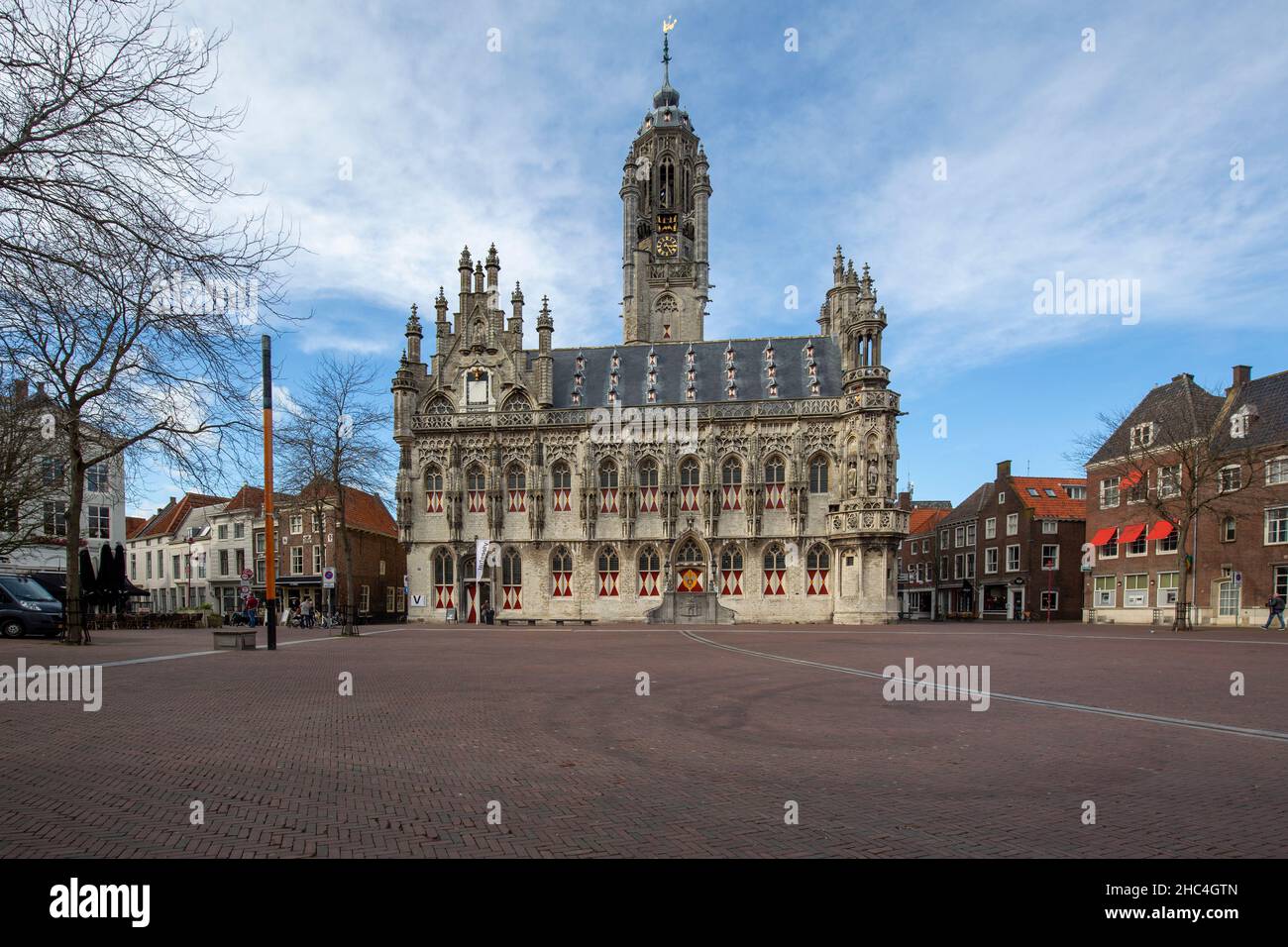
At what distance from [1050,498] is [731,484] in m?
30.8

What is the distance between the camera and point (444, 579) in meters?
42.0

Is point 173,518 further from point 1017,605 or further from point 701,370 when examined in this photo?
point 1017,605

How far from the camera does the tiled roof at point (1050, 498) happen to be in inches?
2122

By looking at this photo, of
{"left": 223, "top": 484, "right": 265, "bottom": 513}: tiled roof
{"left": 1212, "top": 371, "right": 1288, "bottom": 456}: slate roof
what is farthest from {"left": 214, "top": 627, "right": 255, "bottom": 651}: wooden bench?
{"left": 1212, "top": 371, "right": 1288, "bottom": 456}: slate roof

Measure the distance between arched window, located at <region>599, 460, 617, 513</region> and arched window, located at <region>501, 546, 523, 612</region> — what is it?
5.83 metres

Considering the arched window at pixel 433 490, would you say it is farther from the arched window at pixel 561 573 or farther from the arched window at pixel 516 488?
the arched window at pixel 561 573

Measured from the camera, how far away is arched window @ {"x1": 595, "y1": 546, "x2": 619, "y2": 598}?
40.9 meters

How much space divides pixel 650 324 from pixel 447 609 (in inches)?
1058

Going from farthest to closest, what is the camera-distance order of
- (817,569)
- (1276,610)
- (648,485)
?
(648,485)
(817,569)
(1276,610)

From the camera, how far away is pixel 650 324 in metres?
55.5

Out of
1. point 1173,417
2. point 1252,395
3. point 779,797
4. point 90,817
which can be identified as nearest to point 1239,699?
point 779,797

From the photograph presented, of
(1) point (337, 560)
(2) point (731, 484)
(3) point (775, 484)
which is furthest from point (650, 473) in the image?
(1) point (337, 560)

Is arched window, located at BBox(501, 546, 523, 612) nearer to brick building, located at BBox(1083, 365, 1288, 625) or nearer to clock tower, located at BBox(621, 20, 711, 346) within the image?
clock tower, located at BBox(621, 20, 711, 346)
